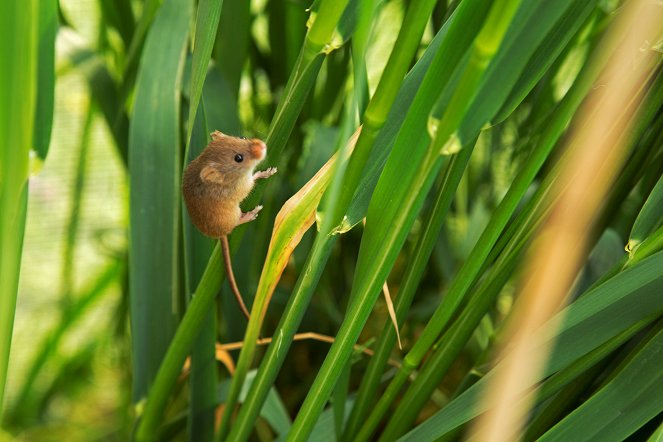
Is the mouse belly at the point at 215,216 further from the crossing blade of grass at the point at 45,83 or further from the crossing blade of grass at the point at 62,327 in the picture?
the crossing blade of grass at the point at 62,327

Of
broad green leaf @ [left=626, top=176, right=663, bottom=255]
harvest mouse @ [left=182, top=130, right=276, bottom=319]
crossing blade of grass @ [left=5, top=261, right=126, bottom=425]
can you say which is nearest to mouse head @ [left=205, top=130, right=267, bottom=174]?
harvest mouse @ [left=182, top=130, right=276, bottom=319]

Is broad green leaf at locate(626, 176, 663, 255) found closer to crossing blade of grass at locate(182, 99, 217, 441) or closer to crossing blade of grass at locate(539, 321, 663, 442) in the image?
crossing blade of grass at locate(539, 321, 663, 442)

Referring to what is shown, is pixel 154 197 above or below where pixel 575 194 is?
below

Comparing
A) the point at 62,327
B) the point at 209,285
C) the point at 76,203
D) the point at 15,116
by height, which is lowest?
the point at 62,327

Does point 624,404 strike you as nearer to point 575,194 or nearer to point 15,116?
point 575,194

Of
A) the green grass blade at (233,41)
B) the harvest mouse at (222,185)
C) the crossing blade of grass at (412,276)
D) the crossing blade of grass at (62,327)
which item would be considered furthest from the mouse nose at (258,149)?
the crossing blade of grass at (62,327)

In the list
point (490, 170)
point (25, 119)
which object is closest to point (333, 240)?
point (25, 119)

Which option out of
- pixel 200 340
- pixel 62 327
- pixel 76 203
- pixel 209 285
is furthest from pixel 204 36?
pixel 62 327

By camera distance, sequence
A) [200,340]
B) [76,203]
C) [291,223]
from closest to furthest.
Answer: [291,223]
[200,340]
[76,203]
